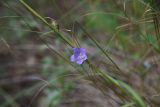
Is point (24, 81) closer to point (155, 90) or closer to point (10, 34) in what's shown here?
point (10, 34)

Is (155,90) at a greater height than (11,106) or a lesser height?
lesser

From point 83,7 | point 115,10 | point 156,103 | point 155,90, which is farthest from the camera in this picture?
point 83,7

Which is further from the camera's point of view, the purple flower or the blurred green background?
the blurred green background

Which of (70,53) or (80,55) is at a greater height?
(70,53)

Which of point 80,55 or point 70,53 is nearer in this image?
point 80,55

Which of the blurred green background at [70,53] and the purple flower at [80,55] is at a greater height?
the blurred green background at [70,53]

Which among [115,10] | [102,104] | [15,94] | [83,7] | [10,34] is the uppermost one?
[10,34]

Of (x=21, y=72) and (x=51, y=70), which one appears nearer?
(x=51, y=70)

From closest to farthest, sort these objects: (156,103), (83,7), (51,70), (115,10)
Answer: (156,103) < (115,10) < (51,70) < (83,7)

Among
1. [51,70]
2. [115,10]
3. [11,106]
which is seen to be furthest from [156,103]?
[11,106]

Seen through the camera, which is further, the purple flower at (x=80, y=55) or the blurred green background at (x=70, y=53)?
the blurred green background at (x=70, y=53)

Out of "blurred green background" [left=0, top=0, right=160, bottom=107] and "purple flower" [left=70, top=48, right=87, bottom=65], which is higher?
"blurred green background" [left=0, top=0, right=160, bottom=107]
